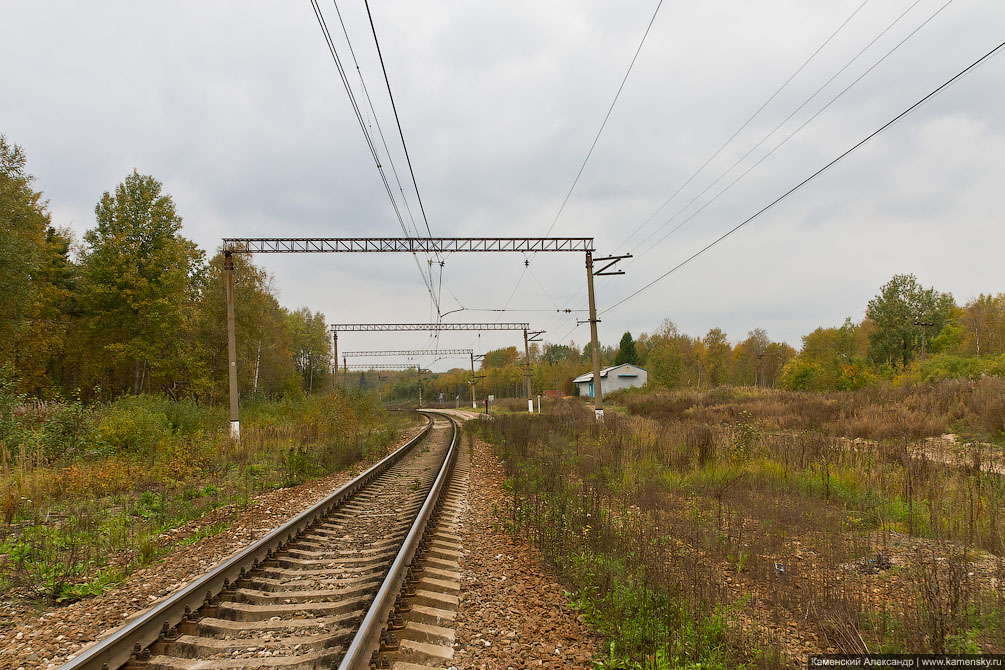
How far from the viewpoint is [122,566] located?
629 centimetres

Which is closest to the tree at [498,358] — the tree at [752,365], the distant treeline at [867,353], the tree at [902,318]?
the distant treeline at [867,353]

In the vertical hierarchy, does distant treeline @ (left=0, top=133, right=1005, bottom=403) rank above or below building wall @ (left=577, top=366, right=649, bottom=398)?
above

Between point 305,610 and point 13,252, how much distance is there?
2291 cm

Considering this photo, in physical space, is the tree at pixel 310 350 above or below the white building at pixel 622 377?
above

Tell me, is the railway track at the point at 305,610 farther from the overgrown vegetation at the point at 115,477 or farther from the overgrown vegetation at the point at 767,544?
the overgrown vegetation at the point at 115,477

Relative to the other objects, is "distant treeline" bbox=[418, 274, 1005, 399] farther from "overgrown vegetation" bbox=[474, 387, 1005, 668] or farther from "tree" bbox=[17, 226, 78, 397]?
"tree" bbox=[17, 226, 78, 397]

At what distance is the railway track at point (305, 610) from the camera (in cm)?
385

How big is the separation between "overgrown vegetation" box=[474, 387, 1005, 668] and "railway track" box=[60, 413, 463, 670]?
1.63m

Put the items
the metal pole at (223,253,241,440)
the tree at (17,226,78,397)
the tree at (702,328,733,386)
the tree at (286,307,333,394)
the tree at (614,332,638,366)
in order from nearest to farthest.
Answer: the metal pole at (223,253,241,440) → the tree at (17,226,78,397) → the tree at (286,307,333,394) → the tree at (702,328,733,386) → the tree at (614,332,638,366)

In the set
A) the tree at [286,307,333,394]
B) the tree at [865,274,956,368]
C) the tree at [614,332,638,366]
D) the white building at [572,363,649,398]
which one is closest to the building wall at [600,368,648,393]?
the white building at [572,363,649,398]

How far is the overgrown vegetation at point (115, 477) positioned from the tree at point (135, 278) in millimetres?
10536

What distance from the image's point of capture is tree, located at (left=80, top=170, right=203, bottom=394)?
1057 inches

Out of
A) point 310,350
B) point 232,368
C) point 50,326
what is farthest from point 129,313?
point 310,350

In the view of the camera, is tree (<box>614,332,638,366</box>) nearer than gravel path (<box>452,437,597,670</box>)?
No
